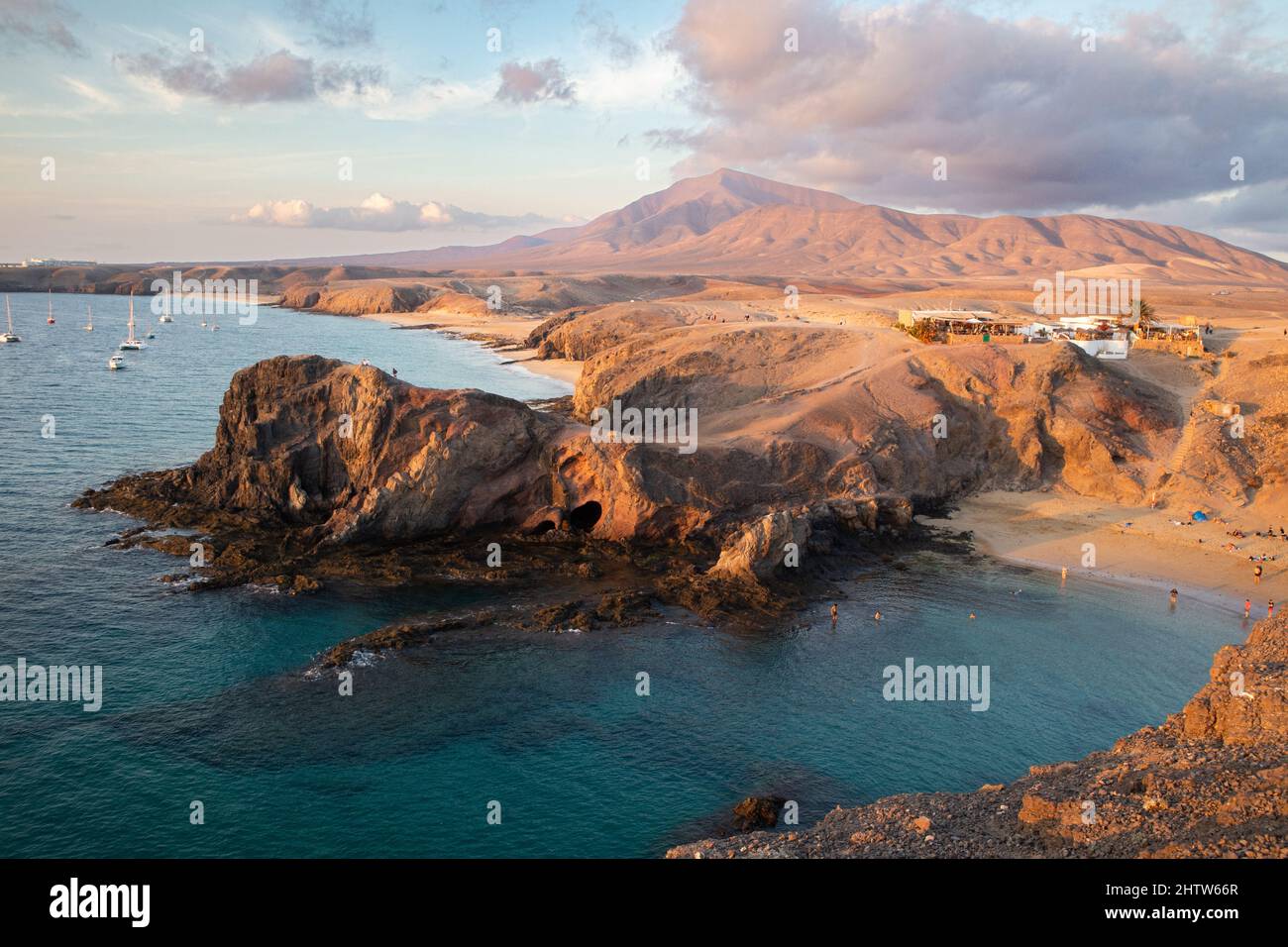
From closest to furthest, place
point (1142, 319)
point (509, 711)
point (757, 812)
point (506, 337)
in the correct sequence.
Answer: point (757, 812), point (509, 711), point (1142, 319), point (506, 337)

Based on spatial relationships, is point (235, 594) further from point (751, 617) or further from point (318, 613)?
point (751, 617)

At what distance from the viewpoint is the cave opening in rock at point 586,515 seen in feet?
171

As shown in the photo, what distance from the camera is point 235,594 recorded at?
132ft

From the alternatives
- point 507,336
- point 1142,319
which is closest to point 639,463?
point 1142,319

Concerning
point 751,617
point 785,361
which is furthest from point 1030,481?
point 751,617

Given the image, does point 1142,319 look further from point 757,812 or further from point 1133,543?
point 757,812

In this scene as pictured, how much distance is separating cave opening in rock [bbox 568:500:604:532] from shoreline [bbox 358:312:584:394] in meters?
43.5

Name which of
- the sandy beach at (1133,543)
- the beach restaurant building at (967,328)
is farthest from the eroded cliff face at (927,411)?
the beach restaurant building at (967,328)

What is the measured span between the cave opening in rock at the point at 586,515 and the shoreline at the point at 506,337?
143 feet

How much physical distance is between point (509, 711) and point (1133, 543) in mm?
37890

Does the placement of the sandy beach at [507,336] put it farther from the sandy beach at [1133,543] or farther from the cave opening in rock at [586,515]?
the sandy beach at [1133,543]

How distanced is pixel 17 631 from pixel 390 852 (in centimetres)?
2219

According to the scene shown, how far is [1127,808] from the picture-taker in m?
21.3

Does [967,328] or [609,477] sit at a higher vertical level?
[967,328]
